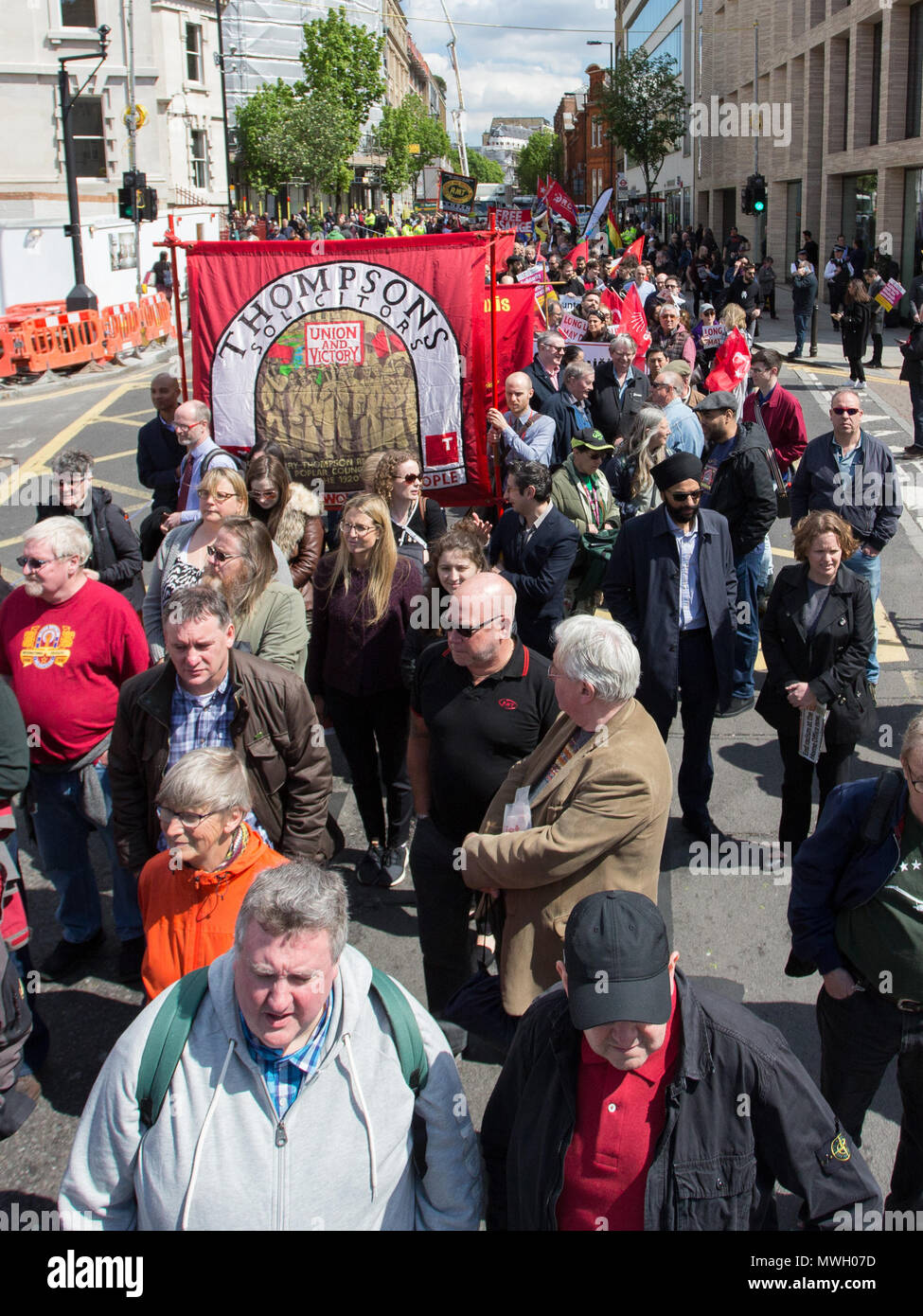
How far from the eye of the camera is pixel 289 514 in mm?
6133

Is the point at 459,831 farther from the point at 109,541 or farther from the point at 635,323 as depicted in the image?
the point at 635,323

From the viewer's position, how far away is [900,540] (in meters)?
10.5

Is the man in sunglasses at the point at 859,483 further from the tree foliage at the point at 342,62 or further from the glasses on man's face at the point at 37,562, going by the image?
the tree foliage at the point at 342,62

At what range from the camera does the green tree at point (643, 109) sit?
1833 inches

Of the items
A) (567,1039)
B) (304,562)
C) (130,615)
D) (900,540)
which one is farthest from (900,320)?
(567,1039)

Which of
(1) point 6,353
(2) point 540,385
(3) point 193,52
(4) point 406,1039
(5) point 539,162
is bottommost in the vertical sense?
(4) point 406,1039

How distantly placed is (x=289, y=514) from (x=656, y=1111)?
14.4ft

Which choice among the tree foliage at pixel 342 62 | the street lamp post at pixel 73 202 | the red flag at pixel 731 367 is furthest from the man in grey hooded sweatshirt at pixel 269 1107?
the tree foliage at pixel 342 62

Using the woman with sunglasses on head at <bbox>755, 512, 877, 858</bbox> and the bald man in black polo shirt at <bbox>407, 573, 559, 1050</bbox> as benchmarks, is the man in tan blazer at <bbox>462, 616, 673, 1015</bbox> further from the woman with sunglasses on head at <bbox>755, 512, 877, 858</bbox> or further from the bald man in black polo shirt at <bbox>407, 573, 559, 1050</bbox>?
the woman with sunglasses on head at <bbox>755, 512, 877, 858</bbox>

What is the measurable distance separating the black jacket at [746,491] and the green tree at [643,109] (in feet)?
142

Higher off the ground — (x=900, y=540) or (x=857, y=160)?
(x=857, y=160)

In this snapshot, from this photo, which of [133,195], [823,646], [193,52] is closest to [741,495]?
[823,646]
